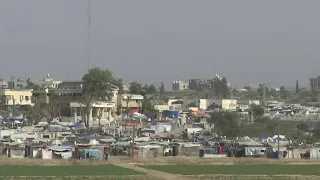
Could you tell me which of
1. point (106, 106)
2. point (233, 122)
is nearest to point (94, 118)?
point (106, 106)

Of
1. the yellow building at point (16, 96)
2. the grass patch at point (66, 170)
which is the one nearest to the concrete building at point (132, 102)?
the yellow building at point (16, 96)

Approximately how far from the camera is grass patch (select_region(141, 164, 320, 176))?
41859 mm

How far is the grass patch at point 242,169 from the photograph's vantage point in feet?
137

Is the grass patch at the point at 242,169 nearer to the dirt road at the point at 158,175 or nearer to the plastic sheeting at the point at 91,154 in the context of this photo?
the dirt road at the point at 158,175

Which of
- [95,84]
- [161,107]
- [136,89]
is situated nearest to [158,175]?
[95,84]

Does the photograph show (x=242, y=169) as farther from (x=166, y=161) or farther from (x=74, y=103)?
(x=74, y=103)

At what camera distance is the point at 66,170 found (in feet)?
137

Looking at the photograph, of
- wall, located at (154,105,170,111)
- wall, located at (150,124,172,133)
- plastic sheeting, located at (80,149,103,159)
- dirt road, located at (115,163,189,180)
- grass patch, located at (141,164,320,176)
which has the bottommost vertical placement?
grass patch, located at (141,164,320,176)

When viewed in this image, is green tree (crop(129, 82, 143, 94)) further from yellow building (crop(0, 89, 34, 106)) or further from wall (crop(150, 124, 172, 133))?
wall (crop(150, 124, 172, 133))

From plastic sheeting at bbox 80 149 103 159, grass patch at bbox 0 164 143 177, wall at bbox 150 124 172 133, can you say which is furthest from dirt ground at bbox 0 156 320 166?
wall at bbox 150 124 172 133

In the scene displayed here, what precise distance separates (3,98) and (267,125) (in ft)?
168

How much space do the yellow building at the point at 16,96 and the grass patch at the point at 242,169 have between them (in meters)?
73.3

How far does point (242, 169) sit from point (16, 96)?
83014 millimetres

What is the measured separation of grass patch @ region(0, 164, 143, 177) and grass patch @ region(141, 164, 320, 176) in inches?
131
